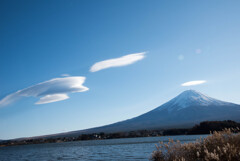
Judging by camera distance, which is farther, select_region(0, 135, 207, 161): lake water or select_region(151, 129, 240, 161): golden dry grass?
select_region(0, 135, 207, 161): lake water

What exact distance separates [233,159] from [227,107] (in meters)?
200

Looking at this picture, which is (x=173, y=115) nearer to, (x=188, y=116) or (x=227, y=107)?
(x=188, y=116)

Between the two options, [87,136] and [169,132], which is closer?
[169,132]

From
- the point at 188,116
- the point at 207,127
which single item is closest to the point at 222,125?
the point at 207,127

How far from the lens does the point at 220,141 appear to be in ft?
36.0

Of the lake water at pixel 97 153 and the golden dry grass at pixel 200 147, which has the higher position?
the golden dry grass at pixel 200 147

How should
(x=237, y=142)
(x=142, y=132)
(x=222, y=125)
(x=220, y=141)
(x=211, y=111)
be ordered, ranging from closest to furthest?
(x=237, y=142)
(x=220, y=141)
(x=222, y=125)
(x=142, y=132)
(x=211, y=111)

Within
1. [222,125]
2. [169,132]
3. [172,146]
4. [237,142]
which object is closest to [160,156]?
[172,146]

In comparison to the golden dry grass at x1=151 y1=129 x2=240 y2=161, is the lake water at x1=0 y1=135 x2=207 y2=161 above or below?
below

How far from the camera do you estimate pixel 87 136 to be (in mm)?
169625

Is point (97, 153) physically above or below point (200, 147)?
below

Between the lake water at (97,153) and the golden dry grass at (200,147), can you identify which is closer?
the golden dry grass at (200,147)

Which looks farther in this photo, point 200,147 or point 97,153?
point 97,153

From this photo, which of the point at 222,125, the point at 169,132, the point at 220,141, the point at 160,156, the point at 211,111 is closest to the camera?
the point at 220,141
